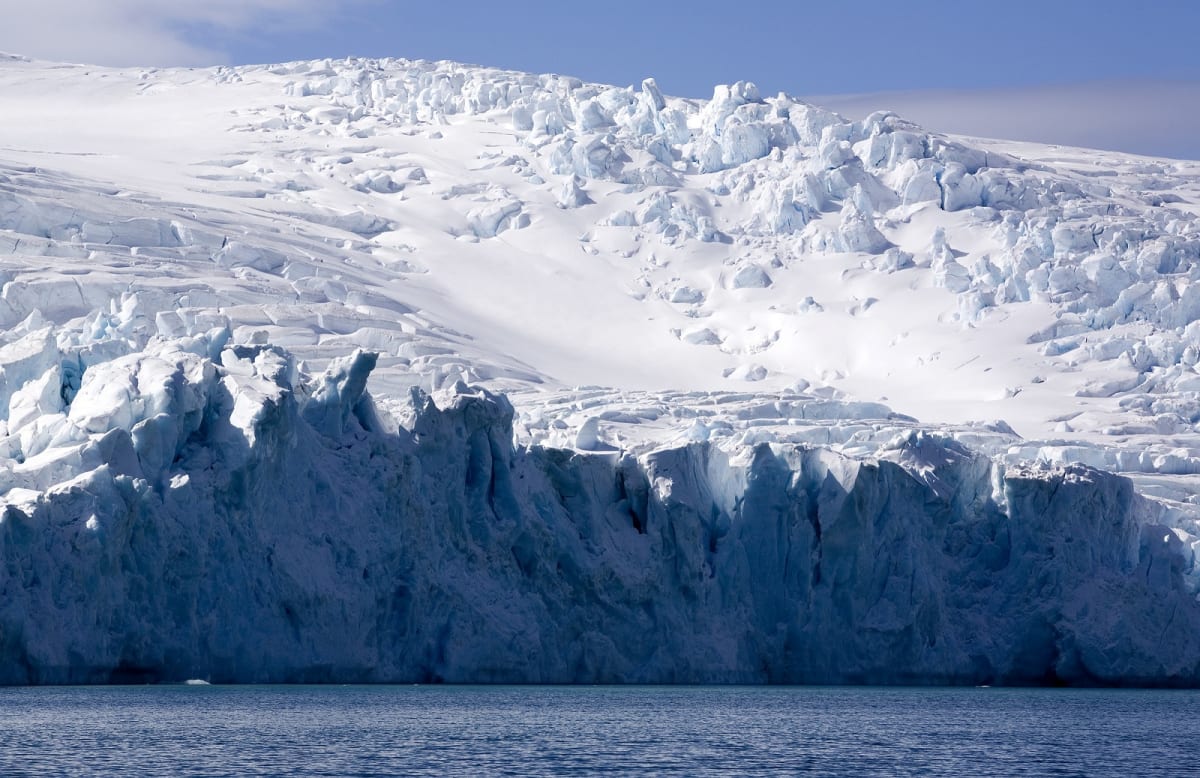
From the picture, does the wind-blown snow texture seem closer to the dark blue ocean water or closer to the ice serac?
the ice serac

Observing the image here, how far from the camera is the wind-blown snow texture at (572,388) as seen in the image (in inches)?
1193

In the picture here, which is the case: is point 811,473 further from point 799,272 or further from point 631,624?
point 799,272

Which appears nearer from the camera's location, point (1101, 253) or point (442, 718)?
point (442, 718)

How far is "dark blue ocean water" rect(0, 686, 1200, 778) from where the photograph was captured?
21328 millimetres

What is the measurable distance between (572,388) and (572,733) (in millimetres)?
38143

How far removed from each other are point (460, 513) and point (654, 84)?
59329 millimetres

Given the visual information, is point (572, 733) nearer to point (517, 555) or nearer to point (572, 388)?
point (517, 555)

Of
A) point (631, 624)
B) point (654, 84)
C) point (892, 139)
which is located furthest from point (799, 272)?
point (631, 624)

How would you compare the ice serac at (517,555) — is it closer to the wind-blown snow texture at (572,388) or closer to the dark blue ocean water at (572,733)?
the wind-blown snow texture at (572,388)

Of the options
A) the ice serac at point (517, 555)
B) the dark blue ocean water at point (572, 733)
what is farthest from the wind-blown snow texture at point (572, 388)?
the dark blue ocean water at point (572, 733)

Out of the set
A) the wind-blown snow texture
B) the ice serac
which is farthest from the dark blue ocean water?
the wind-blown snow texture

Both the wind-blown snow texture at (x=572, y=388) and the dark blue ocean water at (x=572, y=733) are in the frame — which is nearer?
the dark blue ocean water at (x=572, y=733)

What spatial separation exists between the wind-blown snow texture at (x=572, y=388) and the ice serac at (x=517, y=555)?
0.07 m

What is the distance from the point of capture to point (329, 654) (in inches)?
1200
